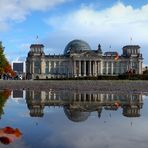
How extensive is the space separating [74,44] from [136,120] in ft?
615

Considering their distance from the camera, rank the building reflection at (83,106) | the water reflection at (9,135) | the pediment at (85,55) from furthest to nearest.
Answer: the pediment at (85,55), the building reflection at (83,106), the water reflection at (9,135)

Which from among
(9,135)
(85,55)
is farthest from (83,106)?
(85,55)

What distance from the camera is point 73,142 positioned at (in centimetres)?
797

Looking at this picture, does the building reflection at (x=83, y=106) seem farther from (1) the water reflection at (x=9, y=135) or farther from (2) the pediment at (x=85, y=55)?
(2) the pediment at (x=85, y=55)

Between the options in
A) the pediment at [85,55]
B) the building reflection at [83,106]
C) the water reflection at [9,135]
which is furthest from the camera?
the pediment at [85,55]

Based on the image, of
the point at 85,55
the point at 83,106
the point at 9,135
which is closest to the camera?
the point at 9,135

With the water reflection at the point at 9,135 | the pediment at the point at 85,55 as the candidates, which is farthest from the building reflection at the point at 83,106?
the pediment at the point at 85,55

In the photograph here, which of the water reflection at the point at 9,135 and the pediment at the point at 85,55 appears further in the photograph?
the pediment at the point at 85,55

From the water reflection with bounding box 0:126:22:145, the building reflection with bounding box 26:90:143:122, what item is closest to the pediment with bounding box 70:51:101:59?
the building reflection with bounding box 26:90:143:122

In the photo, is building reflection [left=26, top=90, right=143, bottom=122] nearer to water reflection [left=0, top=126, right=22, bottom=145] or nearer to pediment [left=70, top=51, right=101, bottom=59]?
water reflection [left=0, top=126, right=22, bottom=145]

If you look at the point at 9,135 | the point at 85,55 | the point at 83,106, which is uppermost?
the point at 85,55

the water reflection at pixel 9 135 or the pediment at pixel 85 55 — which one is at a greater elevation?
the pediment at pixel 85 55

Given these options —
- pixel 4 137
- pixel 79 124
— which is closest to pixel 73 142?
pixel 4 137

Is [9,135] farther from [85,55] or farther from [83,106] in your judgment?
[85,55]
